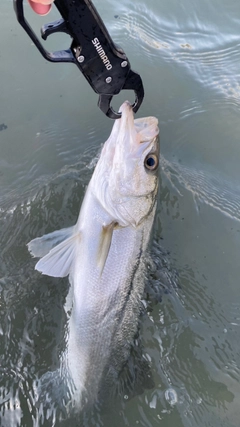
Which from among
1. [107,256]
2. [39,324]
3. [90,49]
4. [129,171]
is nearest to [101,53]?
[90,49]

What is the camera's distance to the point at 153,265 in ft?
9.92

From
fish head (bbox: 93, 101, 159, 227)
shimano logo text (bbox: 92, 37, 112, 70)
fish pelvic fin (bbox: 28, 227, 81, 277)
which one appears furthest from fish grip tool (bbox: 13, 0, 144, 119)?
fish pelvic fin (bbox: 28, 227, 81, 277)

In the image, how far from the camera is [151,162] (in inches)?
102

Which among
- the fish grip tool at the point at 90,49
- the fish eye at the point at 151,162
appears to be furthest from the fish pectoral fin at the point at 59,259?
the fish grip tool at the point at 90,49

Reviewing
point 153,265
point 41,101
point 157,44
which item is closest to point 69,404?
point 153,265

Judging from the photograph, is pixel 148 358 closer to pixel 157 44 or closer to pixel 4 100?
pixel 4 100

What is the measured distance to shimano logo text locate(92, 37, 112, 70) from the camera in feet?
6.56

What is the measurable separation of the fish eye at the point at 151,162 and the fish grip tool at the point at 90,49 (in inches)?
15.7

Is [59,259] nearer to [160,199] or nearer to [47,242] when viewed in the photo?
[47,242]

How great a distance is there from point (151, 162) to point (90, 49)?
2.64 ft

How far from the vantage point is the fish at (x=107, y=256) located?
2561 mm

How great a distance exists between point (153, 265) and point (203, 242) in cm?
64

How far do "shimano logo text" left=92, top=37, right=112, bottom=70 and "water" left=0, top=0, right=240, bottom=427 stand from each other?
1.43 metres

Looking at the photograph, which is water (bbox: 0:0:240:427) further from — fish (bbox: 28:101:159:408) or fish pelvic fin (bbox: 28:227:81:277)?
fish pelvic fin (bbox: 28:227:81:277)
